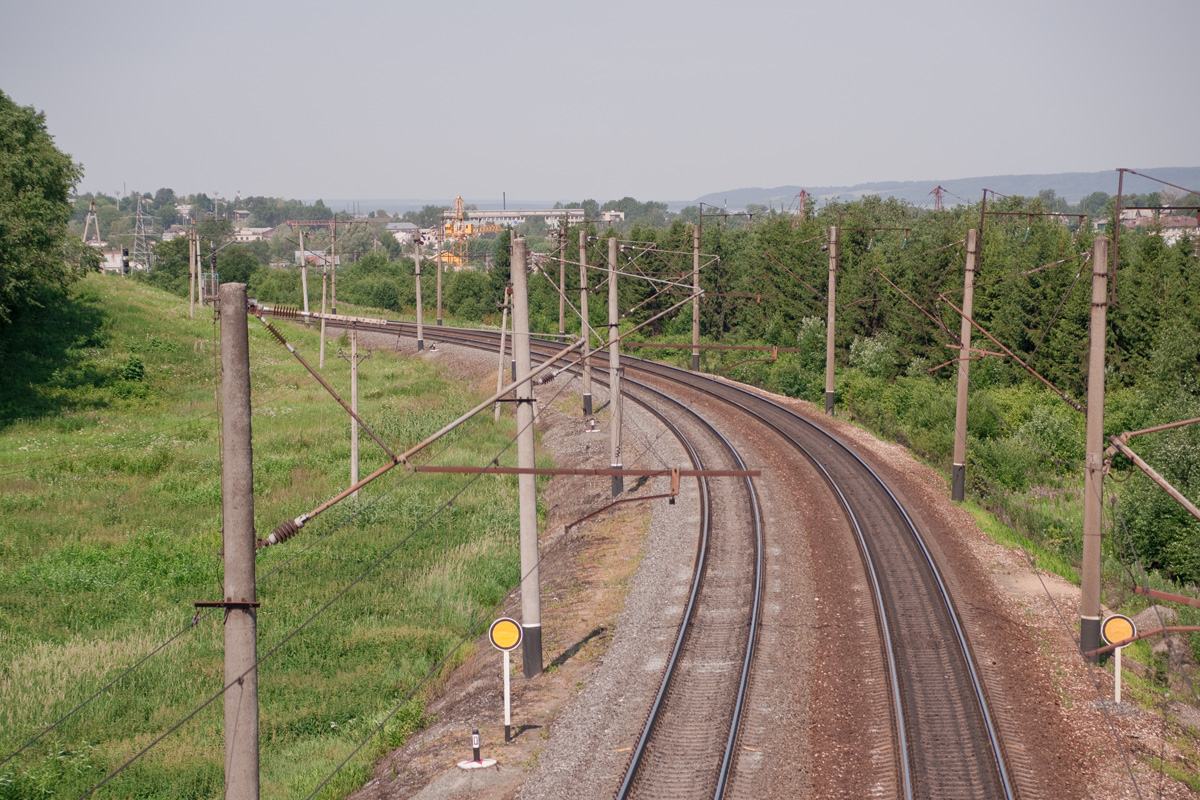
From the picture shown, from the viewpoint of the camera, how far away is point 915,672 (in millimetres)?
16984

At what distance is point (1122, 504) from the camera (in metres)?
26.6

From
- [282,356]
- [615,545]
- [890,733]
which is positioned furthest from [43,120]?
[890,733]

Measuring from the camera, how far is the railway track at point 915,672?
44.2 feet

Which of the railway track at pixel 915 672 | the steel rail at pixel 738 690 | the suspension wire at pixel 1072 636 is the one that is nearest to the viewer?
the steel rail at pixel 738 690

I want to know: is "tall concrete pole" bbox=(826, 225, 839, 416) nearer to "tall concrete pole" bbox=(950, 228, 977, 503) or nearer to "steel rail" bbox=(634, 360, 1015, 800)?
"steel rail" bbox=(634, 360, 1015, 800)

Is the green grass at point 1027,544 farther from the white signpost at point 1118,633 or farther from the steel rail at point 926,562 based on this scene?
the white signpost at point 1118,633

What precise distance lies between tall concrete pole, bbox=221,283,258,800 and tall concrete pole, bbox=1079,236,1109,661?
47.6ft

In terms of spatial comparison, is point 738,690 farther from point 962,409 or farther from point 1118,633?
point 962,409

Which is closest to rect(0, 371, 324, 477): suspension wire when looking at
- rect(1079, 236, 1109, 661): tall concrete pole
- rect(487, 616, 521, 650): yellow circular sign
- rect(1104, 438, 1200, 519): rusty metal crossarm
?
rect(487, 616, 521, 650): yellow circular sign

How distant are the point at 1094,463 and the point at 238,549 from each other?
1463 cm

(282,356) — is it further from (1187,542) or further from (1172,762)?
(1172,762)

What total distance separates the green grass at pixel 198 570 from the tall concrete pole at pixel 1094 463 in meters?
12.1

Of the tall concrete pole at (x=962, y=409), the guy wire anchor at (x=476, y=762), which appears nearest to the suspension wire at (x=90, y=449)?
the guy wire anchor at (x=476, y=762)

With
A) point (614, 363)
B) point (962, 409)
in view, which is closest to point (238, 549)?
point (614, 363)
